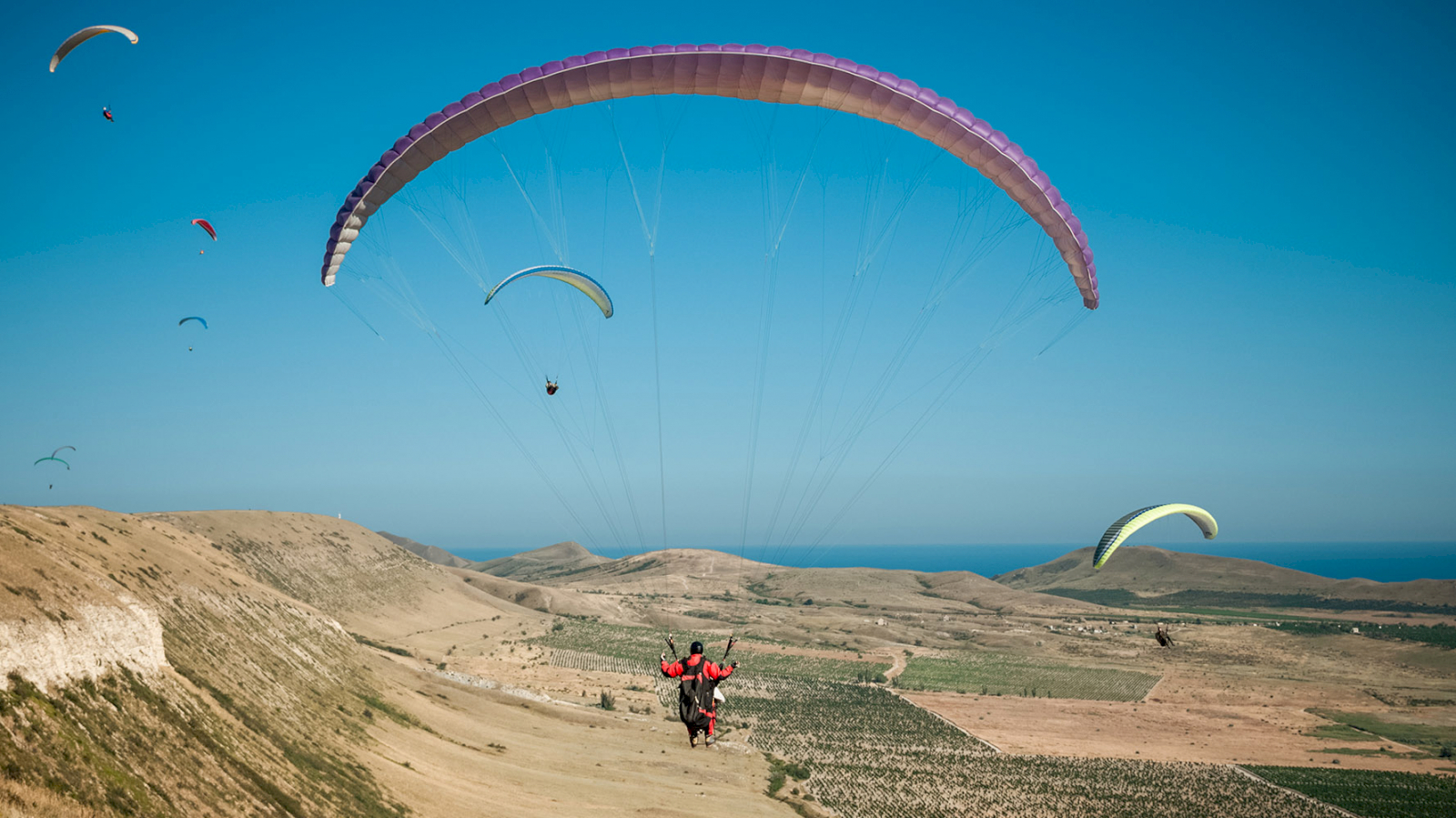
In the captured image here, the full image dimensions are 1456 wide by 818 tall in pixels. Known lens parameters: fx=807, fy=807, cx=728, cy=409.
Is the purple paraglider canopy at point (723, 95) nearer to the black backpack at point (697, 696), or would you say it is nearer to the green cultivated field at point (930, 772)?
the black backpack at point (697, 696)

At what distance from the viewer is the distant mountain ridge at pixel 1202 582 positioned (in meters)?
107

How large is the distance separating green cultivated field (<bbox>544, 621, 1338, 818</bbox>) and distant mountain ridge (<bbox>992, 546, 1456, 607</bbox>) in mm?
86199

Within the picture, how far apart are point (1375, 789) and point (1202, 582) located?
3886 inches

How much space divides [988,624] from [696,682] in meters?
82.9

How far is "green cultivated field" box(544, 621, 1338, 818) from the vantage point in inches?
1178

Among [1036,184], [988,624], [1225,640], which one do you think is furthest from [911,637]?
[1036,184]

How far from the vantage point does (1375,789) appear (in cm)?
3512

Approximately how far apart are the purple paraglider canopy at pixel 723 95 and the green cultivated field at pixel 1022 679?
4570cm

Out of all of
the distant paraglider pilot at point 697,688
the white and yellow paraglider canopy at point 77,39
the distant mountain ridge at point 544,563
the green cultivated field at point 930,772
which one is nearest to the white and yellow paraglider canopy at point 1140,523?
the green cultivated field at point 930,772

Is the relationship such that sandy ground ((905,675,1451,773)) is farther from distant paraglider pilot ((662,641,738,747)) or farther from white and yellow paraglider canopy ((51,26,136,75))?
white and yellow paraglider canopy ((51,26,136,75))

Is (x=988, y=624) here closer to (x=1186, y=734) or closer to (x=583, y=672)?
(x=1186, y=734)

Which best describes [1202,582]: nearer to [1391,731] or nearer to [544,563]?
[1391,731]

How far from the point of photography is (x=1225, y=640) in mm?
76875

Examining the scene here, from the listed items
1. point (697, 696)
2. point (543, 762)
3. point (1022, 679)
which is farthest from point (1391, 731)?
point (697, 696)
